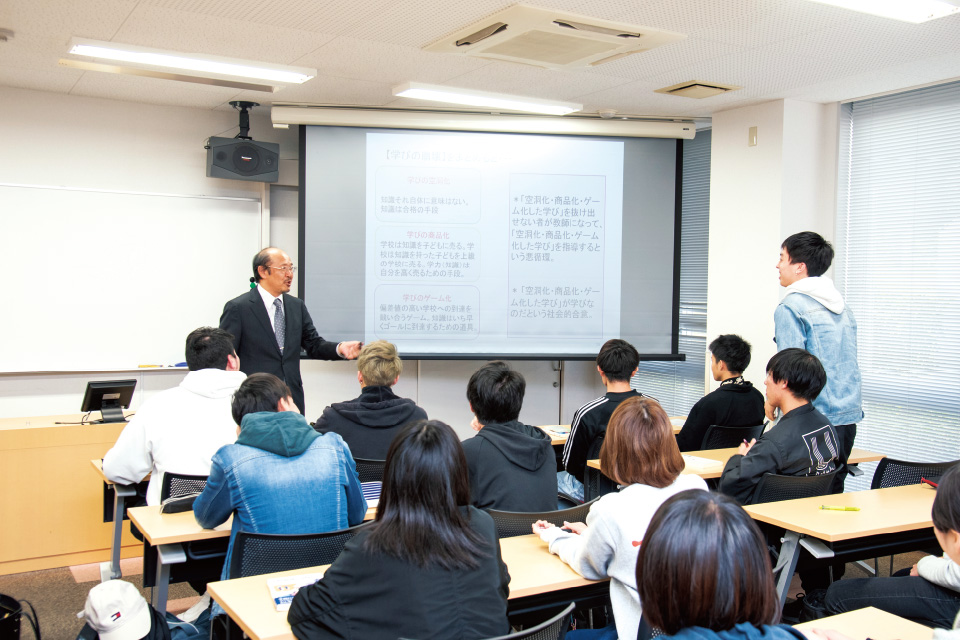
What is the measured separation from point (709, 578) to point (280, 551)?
1.40 metres

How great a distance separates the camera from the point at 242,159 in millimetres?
5406

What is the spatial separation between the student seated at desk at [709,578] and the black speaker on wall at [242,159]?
15.8ft

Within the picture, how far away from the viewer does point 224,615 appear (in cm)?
223

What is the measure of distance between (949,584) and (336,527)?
1.90 metres

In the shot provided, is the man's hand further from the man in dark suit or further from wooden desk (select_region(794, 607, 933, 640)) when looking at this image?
wooden desk (select_region(794, 607, 933, 640))

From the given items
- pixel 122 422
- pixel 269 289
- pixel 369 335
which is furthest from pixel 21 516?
pixel 369 335

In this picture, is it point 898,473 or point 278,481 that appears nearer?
point 278,481

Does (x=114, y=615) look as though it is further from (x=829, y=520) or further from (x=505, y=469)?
(x=829, y=520)

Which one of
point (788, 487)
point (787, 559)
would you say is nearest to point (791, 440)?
point (788, 487)

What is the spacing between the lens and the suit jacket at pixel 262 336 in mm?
4482

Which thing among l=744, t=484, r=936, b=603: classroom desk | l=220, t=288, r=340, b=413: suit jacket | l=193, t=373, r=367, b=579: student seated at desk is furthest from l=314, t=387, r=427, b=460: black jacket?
l=744, t=484, r=936, b=603: classroom desk

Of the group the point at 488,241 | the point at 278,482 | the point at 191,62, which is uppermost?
the point at 191,62

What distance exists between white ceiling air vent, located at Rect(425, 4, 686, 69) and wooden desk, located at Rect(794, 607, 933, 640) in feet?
8.65

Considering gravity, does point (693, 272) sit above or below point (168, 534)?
above
